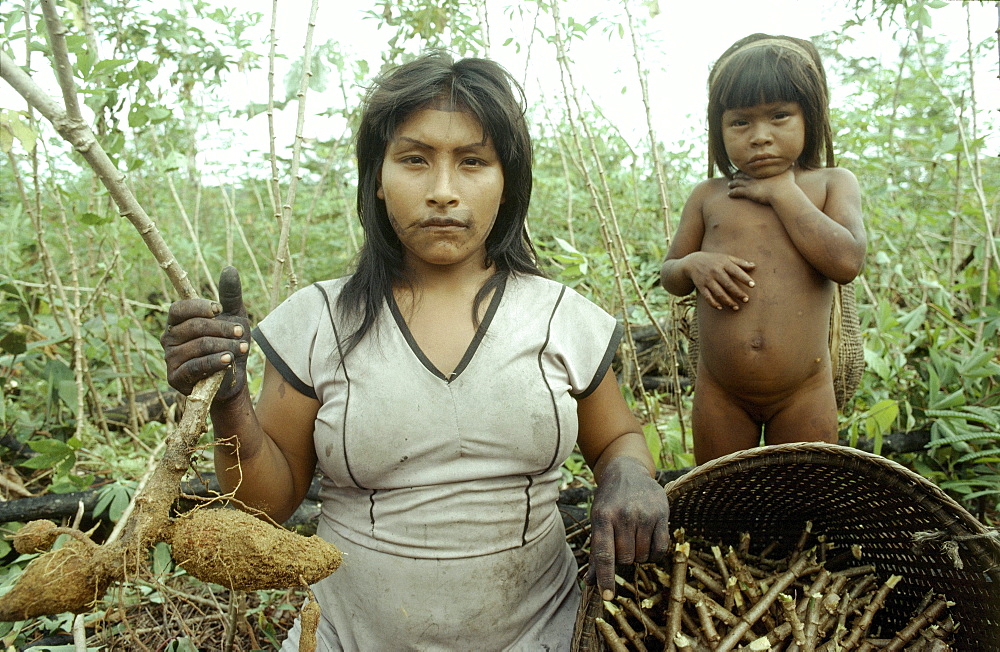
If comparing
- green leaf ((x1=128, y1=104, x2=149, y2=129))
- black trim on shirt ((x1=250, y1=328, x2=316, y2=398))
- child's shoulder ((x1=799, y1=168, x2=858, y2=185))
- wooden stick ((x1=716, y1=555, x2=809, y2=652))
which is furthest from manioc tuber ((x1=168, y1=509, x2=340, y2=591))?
child's shoulder ((x1=799, y1=168, x2=858, y2=185))

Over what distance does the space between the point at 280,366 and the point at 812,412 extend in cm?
126

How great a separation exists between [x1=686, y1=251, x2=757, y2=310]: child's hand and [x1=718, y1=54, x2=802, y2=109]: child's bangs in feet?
1.20

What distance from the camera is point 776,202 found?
1.65m

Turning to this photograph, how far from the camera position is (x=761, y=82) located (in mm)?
1590

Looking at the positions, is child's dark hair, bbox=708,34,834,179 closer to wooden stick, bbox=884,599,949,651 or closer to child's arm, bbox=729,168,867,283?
child's arm, bbox=729,168,867,283

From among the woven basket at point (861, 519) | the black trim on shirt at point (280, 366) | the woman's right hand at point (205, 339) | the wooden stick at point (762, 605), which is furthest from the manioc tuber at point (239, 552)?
the wooden stick at point (762, 605)

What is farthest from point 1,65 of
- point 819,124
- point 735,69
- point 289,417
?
point 819,124

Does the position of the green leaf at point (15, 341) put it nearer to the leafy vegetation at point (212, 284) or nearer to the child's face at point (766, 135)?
the leafy vegetation at point (212, 284)

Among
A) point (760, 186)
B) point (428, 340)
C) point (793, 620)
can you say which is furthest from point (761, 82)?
point (793, 620)

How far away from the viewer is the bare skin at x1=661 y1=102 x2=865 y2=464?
1618 millimetres

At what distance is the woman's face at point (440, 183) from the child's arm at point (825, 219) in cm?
70

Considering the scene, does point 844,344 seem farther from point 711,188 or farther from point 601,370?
point 601,370

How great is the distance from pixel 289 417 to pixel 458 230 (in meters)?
0.52

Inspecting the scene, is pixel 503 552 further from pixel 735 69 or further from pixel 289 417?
pixel 735 69
